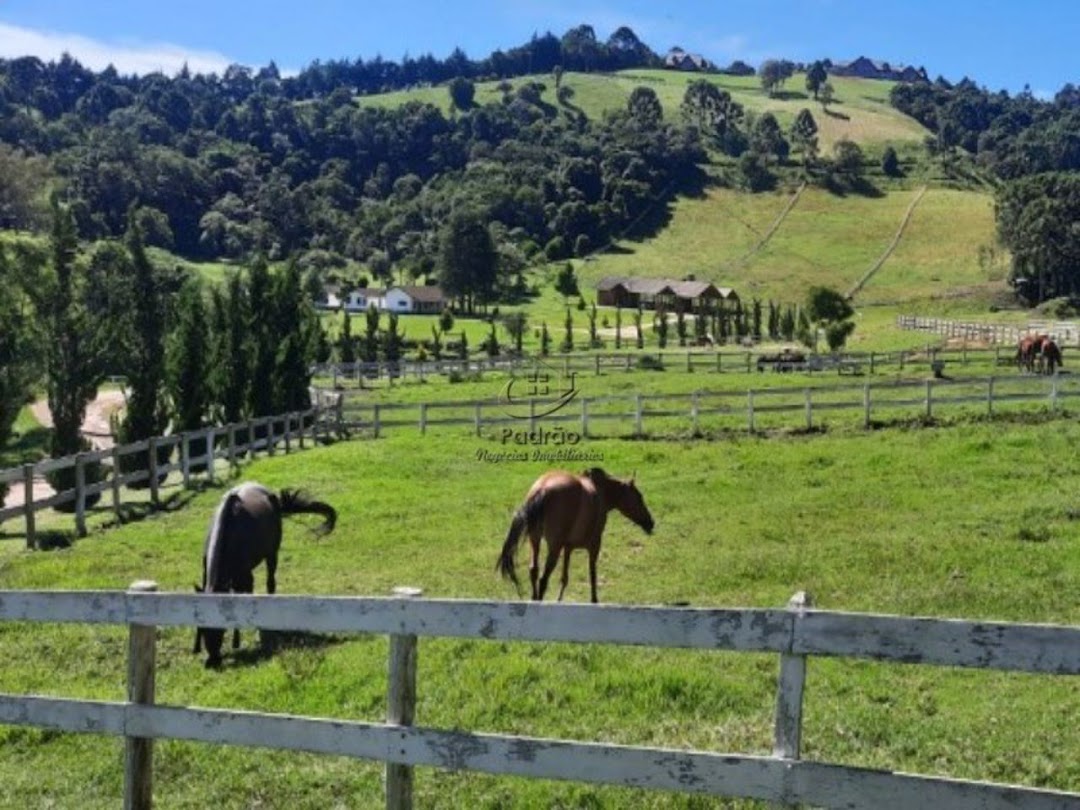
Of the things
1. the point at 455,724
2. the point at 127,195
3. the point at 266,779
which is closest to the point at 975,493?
the point at 455,724

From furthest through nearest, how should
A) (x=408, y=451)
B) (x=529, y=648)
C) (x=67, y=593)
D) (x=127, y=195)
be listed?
(x=127, y=195) → (x=408, y=451) → (x=529, y=648) → (x=67, y=593)

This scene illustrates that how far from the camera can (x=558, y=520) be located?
1089cm

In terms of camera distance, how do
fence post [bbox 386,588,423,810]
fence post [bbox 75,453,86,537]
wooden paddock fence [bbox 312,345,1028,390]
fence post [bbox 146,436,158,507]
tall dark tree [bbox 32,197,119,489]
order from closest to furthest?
fence post [bbox 386,588,423,810] < fence post [bbox 75,453,86,537] < fence post [bbox 146,436,158,507] < tall dark tree [bbox 32,197,119,489] < wooden paddock fence [bbox 312,345,1028,390]

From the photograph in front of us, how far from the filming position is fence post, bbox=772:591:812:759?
12.9ft

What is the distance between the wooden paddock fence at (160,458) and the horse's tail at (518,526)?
30.8 ft

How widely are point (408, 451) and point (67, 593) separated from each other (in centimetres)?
2098

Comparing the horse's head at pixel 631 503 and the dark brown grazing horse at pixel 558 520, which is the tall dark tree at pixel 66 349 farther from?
the dark brown grazing horse at pixel 558 520

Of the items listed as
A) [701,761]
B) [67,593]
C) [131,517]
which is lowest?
[131,517]

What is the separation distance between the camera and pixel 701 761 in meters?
4.00

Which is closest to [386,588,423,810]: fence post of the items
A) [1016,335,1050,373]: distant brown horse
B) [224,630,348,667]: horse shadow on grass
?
[224,630,348,667]: horse shadow on grass

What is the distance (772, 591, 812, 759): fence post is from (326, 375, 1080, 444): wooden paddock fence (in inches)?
896

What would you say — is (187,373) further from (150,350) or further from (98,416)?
(98,416)

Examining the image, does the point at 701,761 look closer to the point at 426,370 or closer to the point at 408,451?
the point at 408,451

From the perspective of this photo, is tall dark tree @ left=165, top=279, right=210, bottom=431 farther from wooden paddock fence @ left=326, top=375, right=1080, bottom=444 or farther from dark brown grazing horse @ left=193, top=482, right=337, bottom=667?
dark brown grazing horse @ left=193, top=482, right=337, bottom=667
